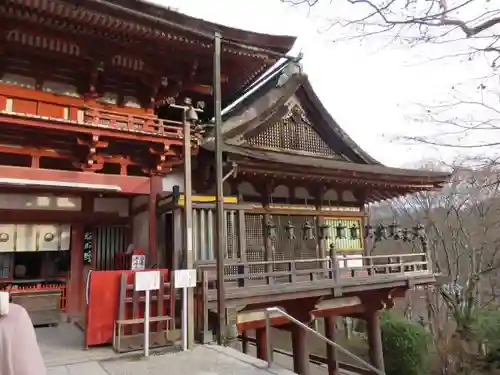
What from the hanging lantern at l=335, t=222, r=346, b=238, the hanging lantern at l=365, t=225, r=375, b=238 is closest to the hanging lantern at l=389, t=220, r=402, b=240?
the hanging lantern at l=365, t=225, r=375, b=238

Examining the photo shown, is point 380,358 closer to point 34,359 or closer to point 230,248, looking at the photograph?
point 230,248

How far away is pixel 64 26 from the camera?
25.0ft

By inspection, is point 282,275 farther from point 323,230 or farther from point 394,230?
point 394,230

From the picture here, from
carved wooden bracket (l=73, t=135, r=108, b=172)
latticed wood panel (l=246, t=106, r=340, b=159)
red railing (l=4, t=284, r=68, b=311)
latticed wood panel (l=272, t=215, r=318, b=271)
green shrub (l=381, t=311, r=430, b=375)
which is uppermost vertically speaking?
latticed wood panel (l=246, t=106, r=340, b=159)

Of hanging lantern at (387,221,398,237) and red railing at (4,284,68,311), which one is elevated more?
hanging lantern at (387,221,398,237)

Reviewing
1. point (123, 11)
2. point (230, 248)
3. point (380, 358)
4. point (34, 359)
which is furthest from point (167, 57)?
point (380, 358)

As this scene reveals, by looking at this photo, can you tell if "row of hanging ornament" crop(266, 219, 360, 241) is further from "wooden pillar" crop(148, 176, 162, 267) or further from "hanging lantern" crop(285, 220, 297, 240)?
"wooden pillar" crop(148, 176, 162, 267)

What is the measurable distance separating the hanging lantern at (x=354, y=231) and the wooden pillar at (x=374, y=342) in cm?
250

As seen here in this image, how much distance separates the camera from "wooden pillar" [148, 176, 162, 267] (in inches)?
361

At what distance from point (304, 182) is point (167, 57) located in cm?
565

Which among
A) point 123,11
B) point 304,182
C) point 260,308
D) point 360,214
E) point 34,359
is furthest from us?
point 360,214

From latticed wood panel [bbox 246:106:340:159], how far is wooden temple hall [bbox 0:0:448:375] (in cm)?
12

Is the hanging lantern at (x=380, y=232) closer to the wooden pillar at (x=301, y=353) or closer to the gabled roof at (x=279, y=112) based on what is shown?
the gabled roof at (x=279, y=112)

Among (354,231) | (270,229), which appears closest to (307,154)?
(354,231)
